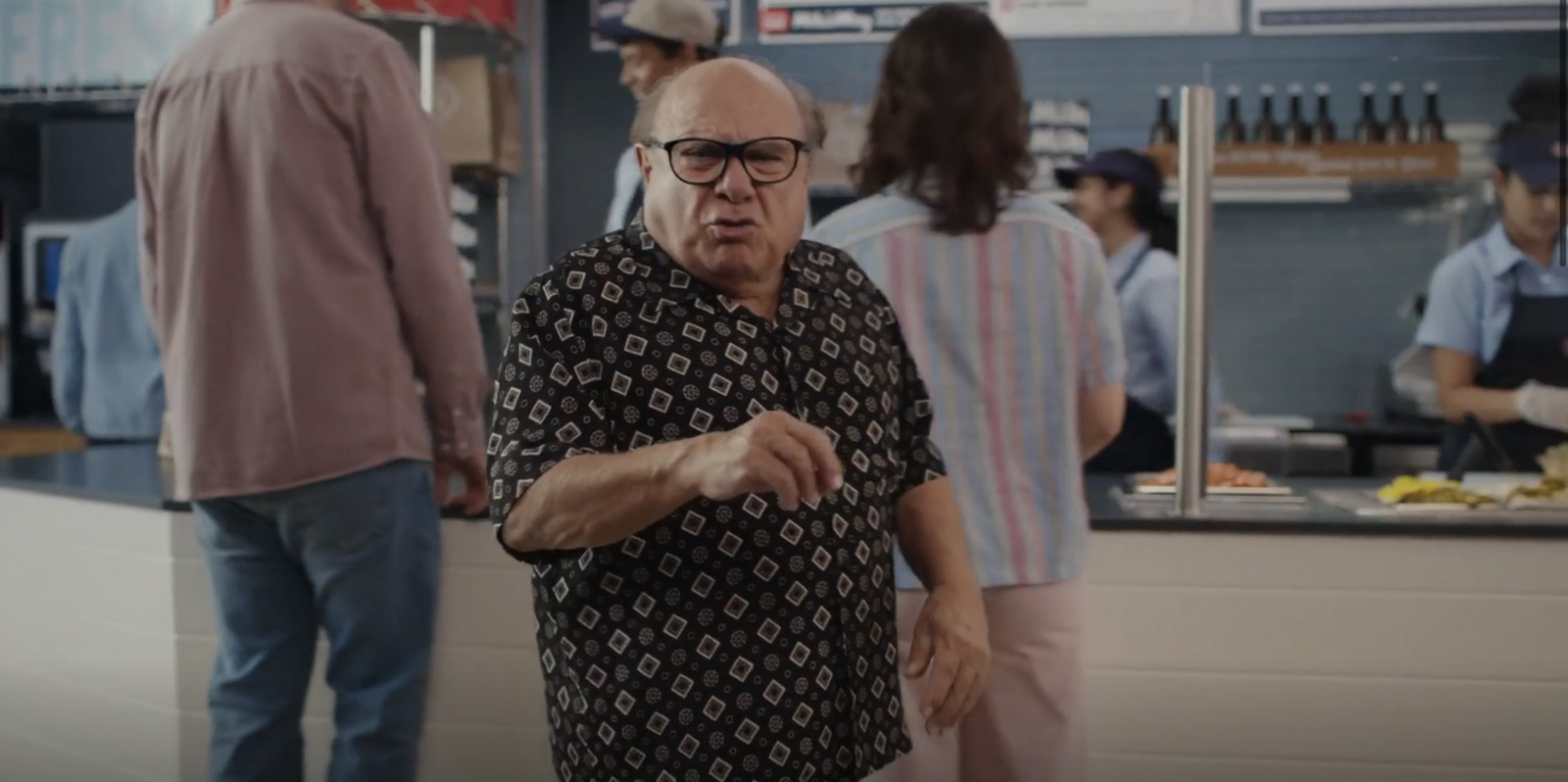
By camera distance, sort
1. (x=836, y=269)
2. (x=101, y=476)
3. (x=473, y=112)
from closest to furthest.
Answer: (x=836, y=269), (x=101, y=476), (x=473, y=112)

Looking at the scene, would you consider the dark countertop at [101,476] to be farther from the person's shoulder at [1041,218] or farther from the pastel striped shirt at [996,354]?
the person's shoulder at [1041,218]

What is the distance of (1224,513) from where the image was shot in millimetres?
2854

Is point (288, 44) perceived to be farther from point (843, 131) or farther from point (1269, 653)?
point (843, 131)

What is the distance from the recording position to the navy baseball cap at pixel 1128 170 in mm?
4488

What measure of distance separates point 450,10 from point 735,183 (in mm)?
3289

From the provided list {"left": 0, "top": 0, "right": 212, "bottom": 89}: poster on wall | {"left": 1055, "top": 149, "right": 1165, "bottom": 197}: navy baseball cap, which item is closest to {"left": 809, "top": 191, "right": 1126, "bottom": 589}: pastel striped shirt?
{"left": 1055, "top": 149, "right": 1165, "bottom": 197}: navy baseball cap

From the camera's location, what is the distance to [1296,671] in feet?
9.25

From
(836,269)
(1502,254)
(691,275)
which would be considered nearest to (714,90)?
(691,275)

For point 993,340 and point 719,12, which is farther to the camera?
point 719,12

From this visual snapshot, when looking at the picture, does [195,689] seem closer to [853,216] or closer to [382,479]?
[382,479]

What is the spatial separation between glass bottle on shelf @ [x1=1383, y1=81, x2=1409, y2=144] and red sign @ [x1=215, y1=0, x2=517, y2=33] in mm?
2477

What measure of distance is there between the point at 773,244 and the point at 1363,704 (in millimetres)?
1714

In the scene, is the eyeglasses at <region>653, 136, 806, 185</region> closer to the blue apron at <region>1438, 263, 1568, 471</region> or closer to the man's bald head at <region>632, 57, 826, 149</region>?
the man's bald head at <region>632, 57, 826, 149</region>

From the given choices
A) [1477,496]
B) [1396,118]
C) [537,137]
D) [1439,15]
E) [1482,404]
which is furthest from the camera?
[537,137]
